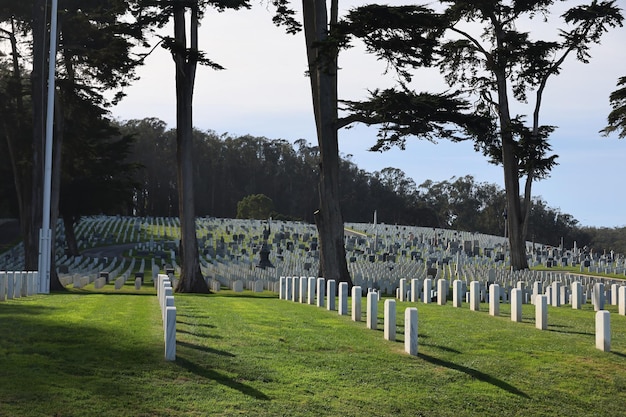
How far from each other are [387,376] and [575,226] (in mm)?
122026

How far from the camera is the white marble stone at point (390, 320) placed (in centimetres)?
1276

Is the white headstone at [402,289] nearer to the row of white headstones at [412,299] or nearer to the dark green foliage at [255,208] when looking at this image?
the row of white headstones at [412,299]

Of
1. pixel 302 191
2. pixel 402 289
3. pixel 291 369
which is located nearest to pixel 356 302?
pixel 291 369

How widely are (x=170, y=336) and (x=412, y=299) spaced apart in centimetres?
1326

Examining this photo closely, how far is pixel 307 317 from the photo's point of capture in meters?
15.6

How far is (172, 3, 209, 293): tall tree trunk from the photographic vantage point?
3009cm

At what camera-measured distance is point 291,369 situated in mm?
10633

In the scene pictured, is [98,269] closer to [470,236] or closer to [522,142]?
[522,142]

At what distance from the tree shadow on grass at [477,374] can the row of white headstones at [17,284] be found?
407 inches

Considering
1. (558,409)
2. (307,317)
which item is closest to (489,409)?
(558,409)

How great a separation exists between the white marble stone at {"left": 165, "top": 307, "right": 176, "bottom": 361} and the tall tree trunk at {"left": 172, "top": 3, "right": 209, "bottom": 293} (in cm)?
1950

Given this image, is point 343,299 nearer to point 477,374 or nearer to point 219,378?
point 477,374

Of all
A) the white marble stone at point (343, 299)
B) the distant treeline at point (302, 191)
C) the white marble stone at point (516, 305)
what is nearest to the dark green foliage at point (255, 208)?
the distant treeline at point (302, 191)

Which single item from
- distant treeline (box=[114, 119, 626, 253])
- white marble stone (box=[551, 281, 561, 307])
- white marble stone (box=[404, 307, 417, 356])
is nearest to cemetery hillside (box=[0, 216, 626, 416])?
white marble stone (box=[404, 307, 417, 356])
